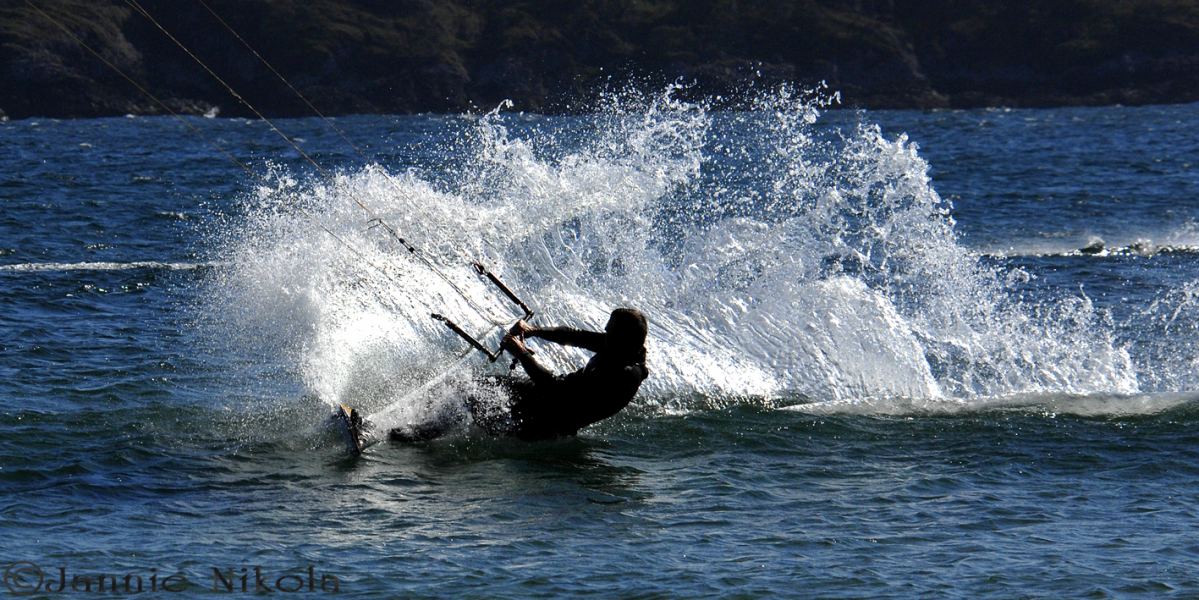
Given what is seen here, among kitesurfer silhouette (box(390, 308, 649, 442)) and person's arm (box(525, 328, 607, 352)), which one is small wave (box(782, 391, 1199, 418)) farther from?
person's arm (box(525, 328, 607, 352))

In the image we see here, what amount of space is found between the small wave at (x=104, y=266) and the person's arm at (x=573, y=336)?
1296 centimetres

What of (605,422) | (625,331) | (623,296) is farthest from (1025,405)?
(625,331)

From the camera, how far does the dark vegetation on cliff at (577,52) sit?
84.8 m

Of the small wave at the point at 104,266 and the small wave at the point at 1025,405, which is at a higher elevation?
the small wave at the point at 104,266

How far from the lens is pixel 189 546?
10.8 m

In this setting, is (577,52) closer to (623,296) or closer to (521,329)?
(623,296)

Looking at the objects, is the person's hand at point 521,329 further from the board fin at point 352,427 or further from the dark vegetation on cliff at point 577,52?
Result: the dark vegetation on cliff at point 577,52

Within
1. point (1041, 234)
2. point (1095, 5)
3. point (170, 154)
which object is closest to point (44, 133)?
point (170, 154)

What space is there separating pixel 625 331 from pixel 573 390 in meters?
0.81

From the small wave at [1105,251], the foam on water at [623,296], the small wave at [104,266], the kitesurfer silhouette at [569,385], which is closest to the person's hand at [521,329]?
the kitesurfer silhouette at [569,385]

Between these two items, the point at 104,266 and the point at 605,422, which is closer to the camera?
the point at 605,422

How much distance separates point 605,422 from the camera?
14.7 m

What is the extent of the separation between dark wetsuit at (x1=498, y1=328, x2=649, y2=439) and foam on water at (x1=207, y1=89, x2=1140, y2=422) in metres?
0.86

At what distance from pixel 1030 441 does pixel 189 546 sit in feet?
25.0
